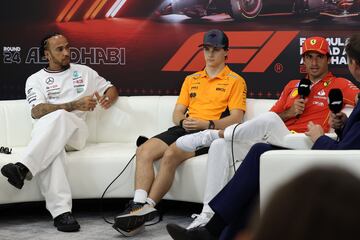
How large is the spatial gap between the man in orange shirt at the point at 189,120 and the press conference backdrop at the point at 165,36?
0.54 m

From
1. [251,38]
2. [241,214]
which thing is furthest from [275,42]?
[241,214]

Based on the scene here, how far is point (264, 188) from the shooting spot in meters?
3.12

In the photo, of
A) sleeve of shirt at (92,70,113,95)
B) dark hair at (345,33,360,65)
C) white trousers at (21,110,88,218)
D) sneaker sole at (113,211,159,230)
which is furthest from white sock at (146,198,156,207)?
dark hair at (345,33,360,65)

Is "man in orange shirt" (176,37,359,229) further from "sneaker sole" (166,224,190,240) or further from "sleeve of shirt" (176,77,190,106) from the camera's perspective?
"sleeve of shirt" (176,77,190,106)

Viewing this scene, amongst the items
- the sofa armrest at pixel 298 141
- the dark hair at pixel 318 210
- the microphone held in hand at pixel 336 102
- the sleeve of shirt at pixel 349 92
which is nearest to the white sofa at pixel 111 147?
the sleeve of shirt at pixel 349 92

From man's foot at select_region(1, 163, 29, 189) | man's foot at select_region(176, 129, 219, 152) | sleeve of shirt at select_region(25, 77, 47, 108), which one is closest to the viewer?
man's foot at select_region(176, 129, 219, 152)

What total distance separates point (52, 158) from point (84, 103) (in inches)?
20.0

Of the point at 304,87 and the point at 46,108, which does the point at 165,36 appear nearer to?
the point at 46,108

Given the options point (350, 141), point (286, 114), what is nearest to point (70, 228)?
point (286, 114)

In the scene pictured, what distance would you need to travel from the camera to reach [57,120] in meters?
4.50

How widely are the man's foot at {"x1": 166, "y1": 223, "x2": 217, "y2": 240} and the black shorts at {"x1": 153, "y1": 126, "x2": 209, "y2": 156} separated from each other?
3.10 ft

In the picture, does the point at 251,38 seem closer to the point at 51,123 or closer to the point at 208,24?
the point at 208,24

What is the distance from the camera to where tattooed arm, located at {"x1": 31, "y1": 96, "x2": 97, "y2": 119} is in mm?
4691

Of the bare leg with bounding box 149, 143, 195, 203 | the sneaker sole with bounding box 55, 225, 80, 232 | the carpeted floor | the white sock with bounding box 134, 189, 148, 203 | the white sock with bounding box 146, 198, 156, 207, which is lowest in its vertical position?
the carpeted floor
